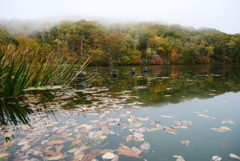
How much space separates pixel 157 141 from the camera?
1924 mm

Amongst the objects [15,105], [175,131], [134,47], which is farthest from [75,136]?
[134,47]

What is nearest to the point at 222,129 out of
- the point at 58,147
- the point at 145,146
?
the point at 145,146

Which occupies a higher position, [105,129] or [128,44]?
[128,44]

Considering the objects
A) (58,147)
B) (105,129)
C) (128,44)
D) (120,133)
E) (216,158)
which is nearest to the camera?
(216,158)

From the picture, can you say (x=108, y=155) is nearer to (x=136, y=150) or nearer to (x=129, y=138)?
(x=136, y=150)

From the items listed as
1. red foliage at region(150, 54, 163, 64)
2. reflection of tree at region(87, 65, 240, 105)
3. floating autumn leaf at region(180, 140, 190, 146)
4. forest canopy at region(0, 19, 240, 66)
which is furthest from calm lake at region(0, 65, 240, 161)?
red foliage at region(150, 54, 163, 64)

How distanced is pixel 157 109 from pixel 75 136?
5.67ft

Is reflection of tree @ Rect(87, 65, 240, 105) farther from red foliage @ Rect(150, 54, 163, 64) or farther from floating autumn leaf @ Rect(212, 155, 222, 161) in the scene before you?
red foliage @ Rect(150, 54, 163, 64)

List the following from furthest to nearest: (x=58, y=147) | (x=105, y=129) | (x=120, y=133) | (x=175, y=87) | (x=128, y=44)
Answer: (x=128, y=44)
(x=175, y=87)
(x=105, y=129)
(x=120, y=133)
(x=58, y=147)

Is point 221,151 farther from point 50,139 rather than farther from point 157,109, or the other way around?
point 50,139

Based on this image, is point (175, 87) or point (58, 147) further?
point (175, 87)

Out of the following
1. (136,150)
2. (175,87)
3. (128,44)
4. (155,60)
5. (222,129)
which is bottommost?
(155,60)

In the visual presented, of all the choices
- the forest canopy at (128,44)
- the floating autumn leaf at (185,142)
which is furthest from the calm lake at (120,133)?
the forest canopy at (128,44)

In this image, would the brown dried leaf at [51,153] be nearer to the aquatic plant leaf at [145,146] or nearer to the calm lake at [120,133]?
the calm lake at [120,133]
